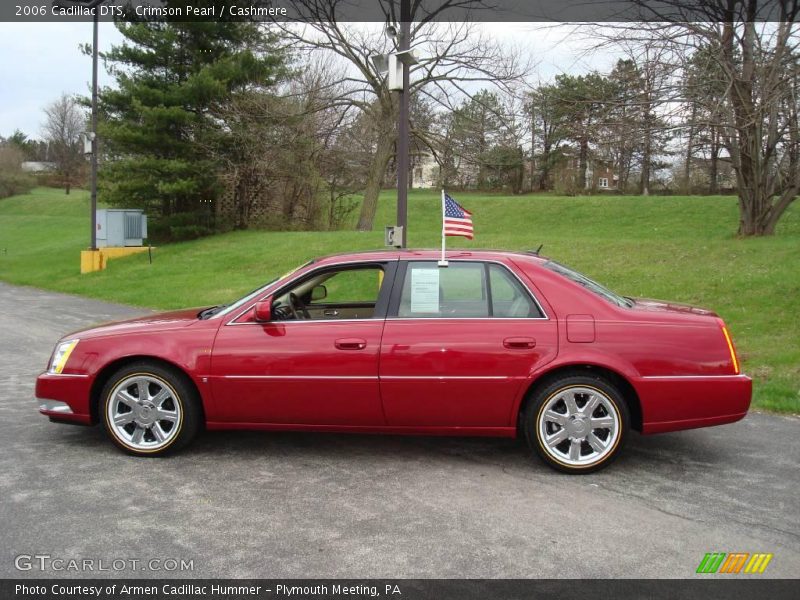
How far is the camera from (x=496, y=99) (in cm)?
2411

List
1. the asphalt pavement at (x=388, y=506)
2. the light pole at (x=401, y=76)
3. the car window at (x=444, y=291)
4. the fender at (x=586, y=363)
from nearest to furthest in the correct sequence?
the asphalt pavement at (x=388, y=506)
the fender at (x=586, y=363)
the car window at (x=444, y=291)
the light pole at (x=401, y=76)

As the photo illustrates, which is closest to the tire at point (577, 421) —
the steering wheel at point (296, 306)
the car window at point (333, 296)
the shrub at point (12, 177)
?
the car window at point (333, 296)

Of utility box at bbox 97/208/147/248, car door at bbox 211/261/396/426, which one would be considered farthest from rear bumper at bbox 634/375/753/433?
utility box at bbox 97/208/147/248

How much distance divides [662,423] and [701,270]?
9142mm

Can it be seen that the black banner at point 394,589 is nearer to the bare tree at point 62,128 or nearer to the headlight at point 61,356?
the headlight at point 61,356

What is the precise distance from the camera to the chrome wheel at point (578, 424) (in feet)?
15.3

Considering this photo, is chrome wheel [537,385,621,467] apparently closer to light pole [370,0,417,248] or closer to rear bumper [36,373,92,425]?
rear bumper [36,373,92,425]

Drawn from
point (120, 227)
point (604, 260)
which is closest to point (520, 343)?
point (604, 260)

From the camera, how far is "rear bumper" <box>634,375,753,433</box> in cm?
464

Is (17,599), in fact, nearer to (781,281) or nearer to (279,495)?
(279,495)

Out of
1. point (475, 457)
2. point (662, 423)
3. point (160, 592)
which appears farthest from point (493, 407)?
point (160, 592)

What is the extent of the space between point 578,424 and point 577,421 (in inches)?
0.9

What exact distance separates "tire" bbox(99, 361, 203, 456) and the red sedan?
1 centimetres

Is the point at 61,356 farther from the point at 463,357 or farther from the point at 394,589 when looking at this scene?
the point at 394,589
